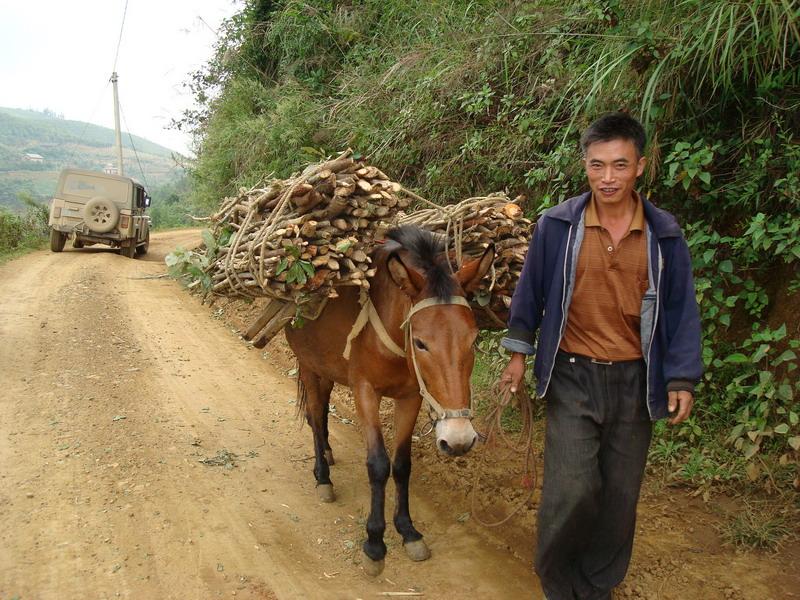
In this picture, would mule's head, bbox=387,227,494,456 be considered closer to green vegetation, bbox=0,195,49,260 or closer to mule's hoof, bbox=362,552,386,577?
mule's hoof, bbox=362,552,386,577

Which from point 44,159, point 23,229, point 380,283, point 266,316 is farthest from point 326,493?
point 44,159

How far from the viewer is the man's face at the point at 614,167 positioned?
7.35 ft

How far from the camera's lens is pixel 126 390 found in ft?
18.2

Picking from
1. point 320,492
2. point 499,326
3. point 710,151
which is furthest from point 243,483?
point 710,151

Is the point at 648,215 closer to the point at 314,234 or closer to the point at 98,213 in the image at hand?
the point at 314,234

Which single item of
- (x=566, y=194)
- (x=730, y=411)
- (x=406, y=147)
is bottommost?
(x=730, y=411)

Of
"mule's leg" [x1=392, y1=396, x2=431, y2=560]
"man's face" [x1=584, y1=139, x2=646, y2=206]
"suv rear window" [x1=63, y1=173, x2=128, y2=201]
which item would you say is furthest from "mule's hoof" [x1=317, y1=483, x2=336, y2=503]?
"suv rear window" [x1=63, y1=173, x2=128, y2=201]

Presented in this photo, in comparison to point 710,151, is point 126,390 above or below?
below

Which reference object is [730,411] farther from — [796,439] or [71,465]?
[71,465]

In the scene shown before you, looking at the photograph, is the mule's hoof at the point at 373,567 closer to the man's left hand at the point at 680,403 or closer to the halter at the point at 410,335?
the halter at the point at 410,335

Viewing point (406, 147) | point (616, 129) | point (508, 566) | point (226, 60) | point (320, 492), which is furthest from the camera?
point (226, 60)

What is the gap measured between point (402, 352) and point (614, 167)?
55.9 inches

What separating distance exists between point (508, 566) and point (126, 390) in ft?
13.3

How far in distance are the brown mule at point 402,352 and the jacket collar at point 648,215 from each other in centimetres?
50
